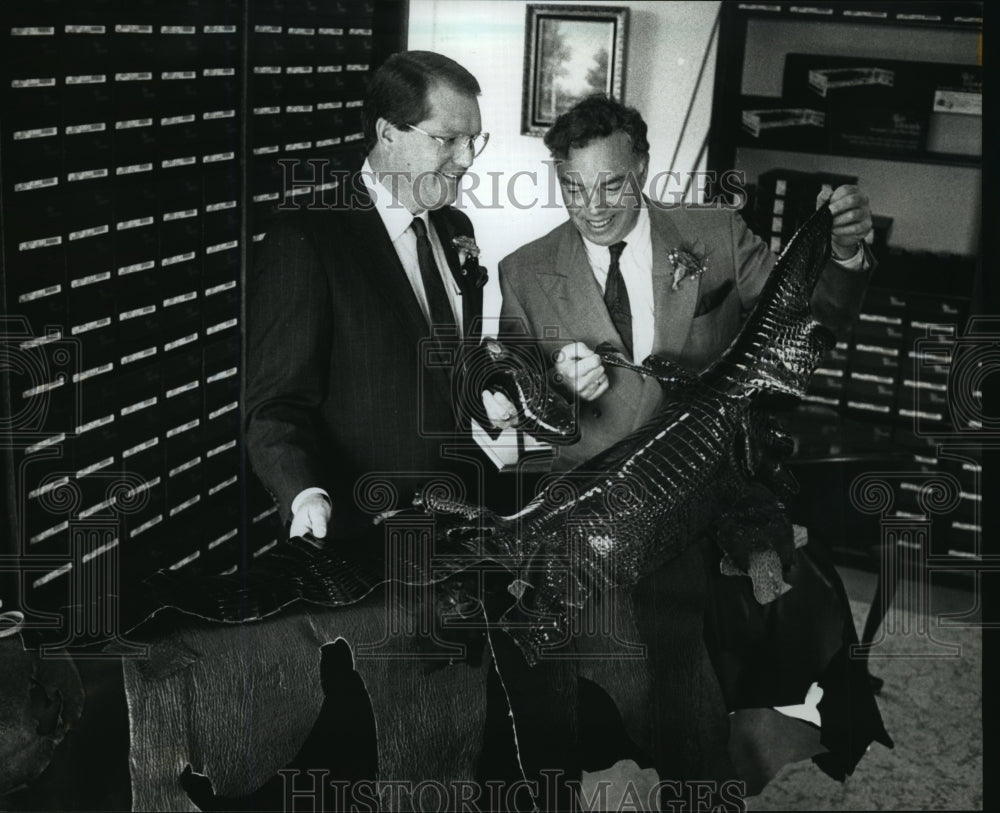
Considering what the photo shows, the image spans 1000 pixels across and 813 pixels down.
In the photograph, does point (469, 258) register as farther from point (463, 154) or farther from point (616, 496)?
point (616, 496)

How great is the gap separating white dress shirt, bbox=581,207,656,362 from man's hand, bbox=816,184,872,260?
23 cm

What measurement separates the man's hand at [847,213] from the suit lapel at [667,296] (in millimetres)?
196

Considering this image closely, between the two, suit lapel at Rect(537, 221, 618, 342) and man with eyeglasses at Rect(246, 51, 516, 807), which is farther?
suit lapel at Rect(537, 221, 618, 342)

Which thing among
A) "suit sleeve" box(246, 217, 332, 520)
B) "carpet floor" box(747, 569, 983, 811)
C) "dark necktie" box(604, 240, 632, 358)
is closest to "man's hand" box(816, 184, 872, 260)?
"dark necktie" box(604, 240, 632, 358)

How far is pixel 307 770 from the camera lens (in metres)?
1.24

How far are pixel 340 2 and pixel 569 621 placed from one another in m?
0.74

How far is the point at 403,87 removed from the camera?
1213 mm

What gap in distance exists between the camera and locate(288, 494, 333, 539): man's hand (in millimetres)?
1230

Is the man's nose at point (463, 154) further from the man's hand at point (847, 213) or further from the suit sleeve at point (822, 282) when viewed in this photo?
the man's hand at point (847, 213)

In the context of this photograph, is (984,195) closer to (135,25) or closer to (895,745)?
(895,745)

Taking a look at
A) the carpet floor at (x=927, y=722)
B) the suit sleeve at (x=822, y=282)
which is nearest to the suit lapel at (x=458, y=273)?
the suit sleeve at (x=822, y=282)

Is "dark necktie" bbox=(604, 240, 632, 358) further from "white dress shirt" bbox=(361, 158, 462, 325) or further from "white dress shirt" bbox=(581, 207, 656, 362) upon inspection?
"white dress shirt" bbox=(361, 158, 462, 325)

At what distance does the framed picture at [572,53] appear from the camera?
4.32ft

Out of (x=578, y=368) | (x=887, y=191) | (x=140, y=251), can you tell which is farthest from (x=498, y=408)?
(x=887, y=191)
